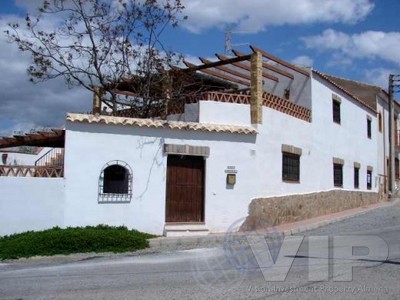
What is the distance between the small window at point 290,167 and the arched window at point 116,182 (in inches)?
247

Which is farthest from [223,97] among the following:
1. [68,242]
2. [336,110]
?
[336,110]

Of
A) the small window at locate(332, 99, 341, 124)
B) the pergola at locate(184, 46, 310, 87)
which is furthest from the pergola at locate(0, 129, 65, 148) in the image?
the small window at locate(332, 99, 341, 124)

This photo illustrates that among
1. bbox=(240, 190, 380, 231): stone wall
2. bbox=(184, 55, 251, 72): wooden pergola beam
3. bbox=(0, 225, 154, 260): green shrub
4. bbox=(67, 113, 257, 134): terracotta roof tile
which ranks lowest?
bbox=(0, 225, 154, 260): green shrub

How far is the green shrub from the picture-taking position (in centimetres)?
1109

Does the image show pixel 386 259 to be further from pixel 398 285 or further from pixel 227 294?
pixel 227 294

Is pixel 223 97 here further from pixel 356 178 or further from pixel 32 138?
pixel 356 178

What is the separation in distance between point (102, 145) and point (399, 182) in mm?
25196

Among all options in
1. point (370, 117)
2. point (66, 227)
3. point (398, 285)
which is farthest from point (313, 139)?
point (398, 285)

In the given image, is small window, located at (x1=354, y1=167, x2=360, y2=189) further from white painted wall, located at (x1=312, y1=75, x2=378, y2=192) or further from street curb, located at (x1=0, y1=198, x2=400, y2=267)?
street curb, located at (x1=0, y1=198, x2=400, y2=267)

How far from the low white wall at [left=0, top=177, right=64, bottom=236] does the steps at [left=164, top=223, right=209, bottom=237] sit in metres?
3.01

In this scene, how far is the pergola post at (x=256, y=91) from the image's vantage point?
53.2 feet

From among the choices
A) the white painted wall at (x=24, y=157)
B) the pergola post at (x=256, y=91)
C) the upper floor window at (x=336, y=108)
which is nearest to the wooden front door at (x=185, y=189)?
the pergola post at (x=256, y=91)

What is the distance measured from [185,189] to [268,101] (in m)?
4.53

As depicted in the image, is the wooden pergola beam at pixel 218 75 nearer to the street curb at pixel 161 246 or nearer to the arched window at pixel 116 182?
the arched window at pixel 116 182
